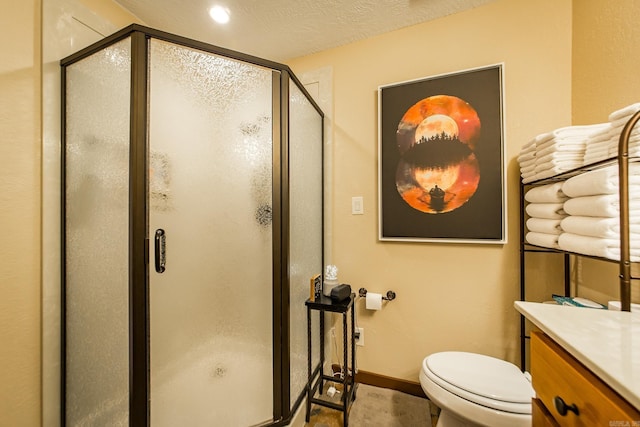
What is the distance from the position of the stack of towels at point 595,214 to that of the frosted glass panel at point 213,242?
1.23 meters

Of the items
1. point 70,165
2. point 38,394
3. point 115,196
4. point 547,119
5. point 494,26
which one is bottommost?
point 38,394

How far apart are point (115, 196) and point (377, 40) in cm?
179

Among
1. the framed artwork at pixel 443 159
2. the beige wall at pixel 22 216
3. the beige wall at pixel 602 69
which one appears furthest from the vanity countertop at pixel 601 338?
the beige wall at pixel 22 216

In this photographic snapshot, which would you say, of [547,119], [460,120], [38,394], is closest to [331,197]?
[460,120]

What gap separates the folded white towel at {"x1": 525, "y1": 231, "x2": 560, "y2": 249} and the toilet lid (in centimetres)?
58

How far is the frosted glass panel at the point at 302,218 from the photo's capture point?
134 centimetres

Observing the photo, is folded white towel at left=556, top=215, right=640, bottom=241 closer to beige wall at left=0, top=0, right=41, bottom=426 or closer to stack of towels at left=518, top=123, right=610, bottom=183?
stack of towels at left=518, top=123, right=610, bottom=183

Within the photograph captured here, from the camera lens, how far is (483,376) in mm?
1056

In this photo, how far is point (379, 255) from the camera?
1663 mm

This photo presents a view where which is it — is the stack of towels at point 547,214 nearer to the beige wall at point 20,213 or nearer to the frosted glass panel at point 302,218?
the frosted glass panel at point 302,218

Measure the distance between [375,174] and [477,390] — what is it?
122 centimetres

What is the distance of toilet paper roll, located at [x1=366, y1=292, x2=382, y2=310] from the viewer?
159cm

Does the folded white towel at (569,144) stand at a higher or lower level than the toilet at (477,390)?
higher

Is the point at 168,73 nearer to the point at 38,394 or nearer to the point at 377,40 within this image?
the point at 377,40
